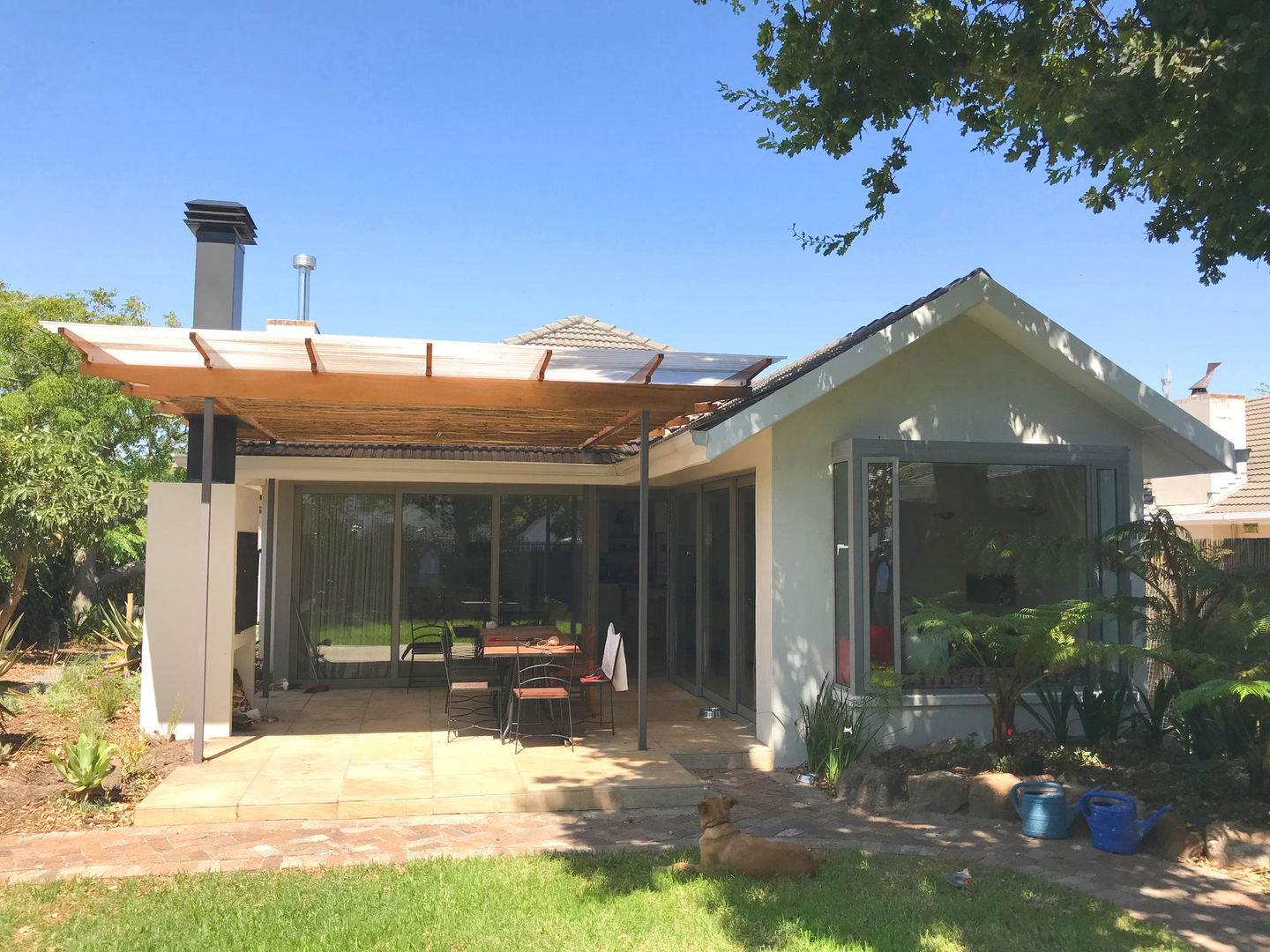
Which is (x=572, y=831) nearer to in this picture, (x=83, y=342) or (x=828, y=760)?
(x=828, y=760)

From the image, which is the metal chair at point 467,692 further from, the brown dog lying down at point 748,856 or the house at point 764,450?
the brown dog lying down at point 748,856

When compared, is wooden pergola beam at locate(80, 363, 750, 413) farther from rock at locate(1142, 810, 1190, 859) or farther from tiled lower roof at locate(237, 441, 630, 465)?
rock at locate(1142, 810, 1190, 859)

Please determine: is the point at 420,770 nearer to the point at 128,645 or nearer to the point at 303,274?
the point at 128,645

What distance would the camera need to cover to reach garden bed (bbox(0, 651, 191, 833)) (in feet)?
21.6

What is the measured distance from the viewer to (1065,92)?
6.57m

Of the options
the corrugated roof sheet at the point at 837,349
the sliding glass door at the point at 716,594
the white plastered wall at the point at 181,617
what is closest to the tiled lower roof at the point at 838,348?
the corrugated roof sheet at the point at 837,349

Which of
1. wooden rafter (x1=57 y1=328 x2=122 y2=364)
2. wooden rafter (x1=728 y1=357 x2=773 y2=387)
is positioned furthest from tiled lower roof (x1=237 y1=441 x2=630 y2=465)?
wooden rafter (x1=57 y1=328 x2=122 y2=364)

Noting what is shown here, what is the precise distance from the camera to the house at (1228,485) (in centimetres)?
1694

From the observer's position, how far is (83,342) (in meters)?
6.78

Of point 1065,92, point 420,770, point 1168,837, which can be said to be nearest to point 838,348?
point 1065,92

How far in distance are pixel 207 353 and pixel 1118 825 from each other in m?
7.12

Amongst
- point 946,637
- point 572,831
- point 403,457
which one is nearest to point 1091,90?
point 946,637

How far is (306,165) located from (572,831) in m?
13.5

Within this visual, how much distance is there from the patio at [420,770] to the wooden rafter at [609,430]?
3074 millimetres
